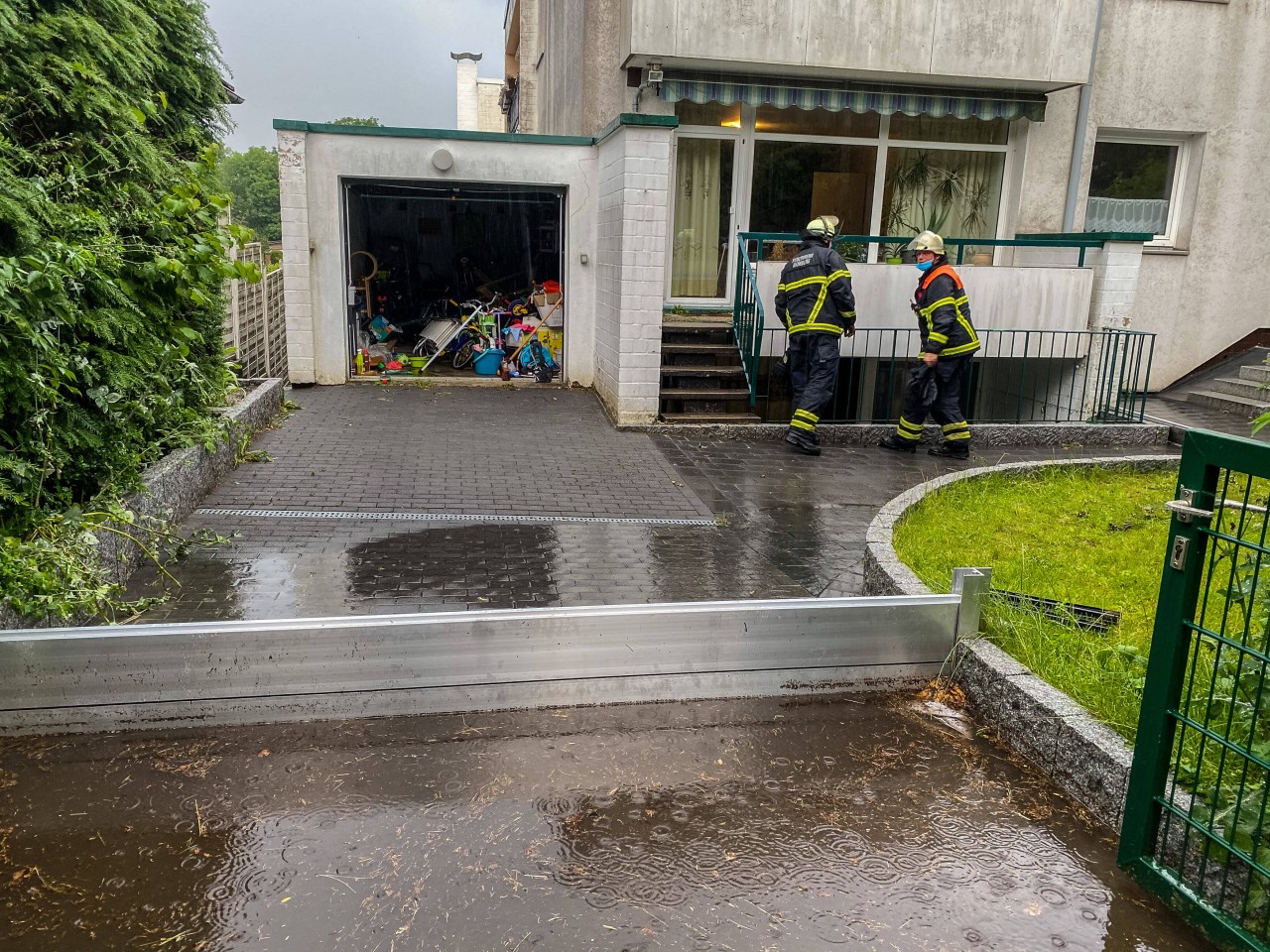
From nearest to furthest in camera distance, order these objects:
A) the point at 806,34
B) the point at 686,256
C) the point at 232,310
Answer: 1. the point at 806,34
2. the point at 232,310
3. the point at 686,256

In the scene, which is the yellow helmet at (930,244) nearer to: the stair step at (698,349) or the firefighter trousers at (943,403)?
the firefighter trousers at (943,403)

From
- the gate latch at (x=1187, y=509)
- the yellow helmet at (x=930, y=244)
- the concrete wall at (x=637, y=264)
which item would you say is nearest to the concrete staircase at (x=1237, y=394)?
the yellow helmet at (x=930, y=244)

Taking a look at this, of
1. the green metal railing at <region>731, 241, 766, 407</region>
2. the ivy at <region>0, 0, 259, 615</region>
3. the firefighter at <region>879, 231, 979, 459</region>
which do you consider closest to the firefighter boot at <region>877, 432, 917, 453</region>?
the firefighter at <region>879, 231, 979, 459</region>

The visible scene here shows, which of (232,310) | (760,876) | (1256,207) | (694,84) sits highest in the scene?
(694,84)

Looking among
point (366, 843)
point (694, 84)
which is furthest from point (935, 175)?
point (366, 843)

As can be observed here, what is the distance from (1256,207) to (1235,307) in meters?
1.41

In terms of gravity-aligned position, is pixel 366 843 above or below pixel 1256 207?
below

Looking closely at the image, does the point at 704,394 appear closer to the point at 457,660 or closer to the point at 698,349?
the point at 698,349

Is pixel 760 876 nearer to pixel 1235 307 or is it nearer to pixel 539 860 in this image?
pixel 539 860

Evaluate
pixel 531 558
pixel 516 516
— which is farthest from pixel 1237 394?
pixel 531 558

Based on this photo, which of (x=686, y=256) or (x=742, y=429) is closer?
(x=742, y=429)

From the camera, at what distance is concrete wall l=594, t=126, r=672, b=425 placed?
9.52m

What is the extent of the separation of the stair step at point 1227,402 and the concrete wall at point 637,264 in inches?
295

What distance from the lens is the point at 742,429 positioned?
A: 9.87 meters
